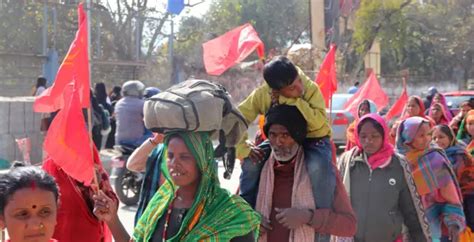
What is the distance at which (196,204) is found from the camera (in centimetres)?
265

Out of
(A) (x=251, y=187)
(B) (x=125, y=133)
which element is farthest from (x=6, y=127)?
(A) (x=251, y=187)

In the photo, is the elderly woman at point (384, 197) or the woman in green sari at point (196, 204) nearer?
the woman in green sari at point (196, 204)

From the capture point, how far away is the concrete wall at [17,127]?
448 inches

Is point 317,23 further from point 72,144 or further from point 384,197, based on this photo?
point 72,144

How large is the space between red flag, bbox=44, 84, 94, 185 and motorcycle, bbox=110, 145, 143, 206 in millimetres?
5587

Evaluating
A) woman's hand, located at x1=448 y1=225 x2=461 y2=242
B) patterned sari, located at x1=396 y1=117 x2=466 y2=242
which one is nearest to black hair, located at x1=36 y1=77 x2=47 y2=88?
patterned sari, located at x1=396 y1=117 x2=466 y2=242

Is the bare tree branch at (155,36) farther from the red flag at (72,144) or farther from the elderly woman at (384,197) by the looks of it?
the red flag at (72,144)

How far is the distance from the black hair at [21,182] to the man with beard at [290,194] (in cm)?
107

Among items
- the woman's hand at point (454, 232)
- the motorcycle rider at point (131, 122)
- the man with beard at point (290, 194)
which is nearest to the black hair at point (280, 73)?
the man with beard at point (290, 194)

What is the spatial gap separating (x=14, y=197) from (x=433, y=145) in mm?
3507

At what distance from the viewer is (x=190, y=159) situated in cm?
265

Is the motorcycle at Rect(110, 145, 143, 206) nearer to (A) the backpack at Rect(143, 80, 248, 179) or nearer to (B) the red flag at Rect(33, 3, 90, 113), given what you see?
(B) the red flag at Rect(33, 3, 90, 113)

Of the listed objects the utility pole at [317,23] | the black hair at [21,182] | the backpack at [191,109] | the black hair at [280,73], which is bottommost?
the black hair at [21,182]

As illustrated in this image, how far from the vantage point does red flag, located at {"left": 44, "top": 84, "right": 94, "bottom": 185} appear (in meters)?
3.49
